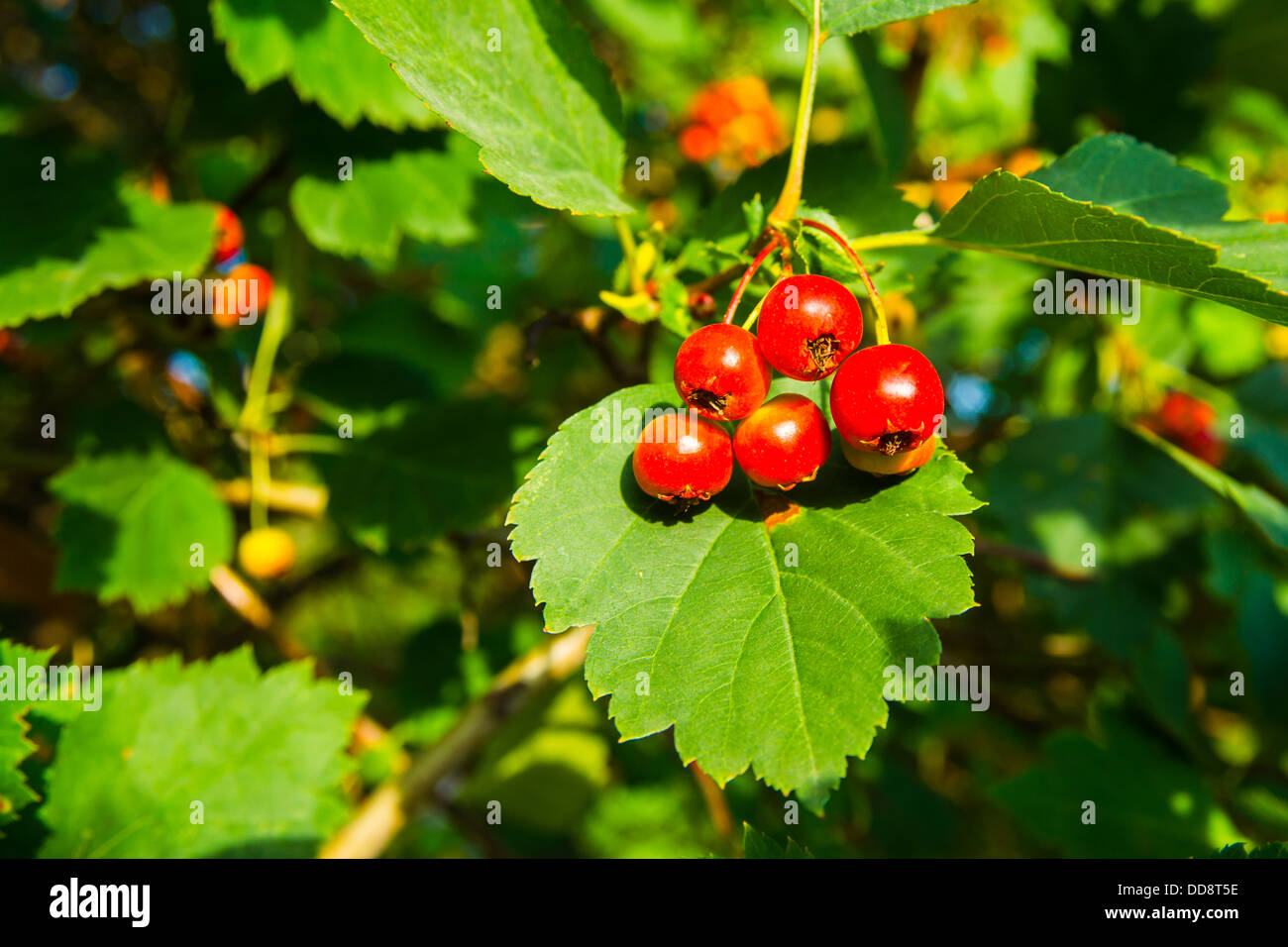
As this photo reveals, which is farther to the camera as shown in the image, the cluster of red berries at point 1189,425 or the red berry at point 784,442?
the cluster of red berries at point 1189,425

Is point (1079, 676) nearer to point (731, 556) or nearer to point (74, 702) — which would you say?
point (731, 556)

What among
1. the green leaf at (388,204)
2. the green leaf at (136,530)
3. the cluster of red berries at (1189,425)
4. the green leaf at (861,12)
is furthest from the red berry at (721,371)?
the cluster of red berries at (1189,425)

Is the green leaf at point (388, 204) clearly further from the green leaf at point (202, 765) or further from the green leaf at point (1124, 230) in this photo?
the green leaf at point (1124, 230)

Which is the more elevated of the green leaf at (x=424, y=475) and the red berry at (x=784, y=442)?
the green leaf at (x=424, y=475)

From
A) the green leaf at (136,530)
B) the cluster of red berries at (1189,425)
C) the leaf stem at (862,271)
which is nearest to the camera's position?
the leaf stem at (862,271)

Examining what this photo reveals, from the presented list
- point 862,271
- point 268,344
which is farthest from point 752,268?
point 268,344
